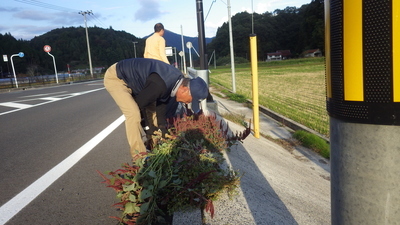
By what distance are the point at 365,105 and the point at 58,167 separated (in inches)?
163

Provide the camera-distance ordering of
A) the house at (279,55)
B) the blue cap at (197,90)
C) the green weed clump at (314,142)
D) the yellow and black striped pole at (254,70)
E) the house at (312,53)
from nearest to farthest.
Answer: the blue cap at (197,90)
the yellow and black striped pole at (254,70)
the green weed clump at (314,142)
the house at (312,53)
the house at (279,55)

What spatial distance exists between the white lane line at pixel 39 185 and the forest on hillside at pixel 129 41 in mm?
48421

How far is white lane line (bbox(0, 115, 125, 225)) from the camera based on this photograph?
2.92 metres

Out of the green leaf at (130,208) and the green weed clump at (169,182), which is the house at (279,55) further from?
the green leaf at (130,208)

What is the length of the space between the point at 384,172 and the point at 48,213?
2.84 meters

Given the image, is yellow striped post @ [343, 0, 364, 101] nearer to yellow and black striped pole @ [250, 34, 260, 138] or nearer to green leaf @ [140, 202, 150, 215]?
green leaf @ [140, 202, 150, 215]

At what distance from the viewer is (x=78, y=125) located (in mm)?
7258

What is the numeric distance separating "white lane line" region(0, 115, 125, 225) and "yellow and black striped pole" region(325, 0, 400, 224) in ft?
9.28

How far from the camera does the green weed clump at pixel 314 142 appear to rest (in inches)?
212

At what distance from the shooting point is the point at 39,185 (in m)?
3.55

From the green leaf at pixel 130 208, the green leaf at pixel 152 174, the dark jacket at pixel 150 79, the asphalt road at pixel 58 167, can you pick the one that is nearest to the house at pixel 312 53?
the asphalt road at pixel 58 167

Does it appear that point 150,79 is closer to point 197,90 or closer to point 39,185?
point 197,90

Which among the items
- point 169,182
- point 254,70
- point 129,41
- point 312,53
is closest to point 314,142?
point 254,70

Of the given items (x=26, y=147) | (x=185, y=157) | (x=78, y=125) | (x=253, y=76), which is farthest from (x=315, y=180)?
(x=78, y=125)
